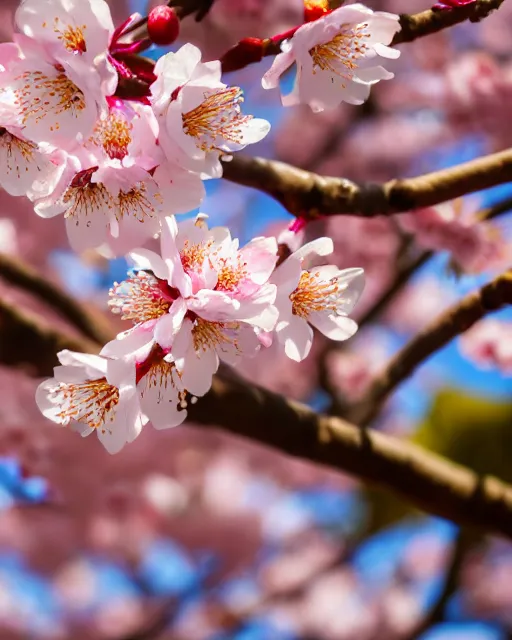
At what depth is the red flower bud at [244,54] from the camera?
3.24ft

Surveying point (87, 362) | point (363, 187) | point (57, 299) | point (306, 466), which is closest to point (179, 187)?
point (87, 362)

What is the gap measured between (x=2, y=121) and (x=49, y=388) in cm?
36

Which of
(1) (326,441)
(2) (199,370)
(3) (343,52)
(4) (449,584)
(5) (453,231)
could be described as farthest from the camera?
(4) (449,584)

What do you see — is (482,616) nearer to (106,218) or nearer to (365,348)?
(365,348)

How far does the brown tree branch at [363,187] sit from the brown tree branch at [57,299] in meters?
0.95

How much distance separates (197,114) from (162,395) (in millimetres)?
366

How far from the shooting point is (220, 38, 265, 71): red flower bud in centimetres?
99

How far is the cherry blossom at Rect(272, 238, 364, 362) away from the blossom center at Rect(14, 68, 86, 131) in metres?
0.34

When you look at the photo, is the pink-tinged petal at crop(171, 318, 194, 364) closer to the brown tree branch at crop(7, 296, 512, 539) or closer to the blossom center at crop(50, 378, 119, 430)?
the blossom center at crop(50, 378, 119, 430)

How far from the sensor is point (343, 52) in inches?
41.8

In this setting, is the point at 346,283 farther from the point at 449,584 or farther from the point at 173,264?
the point at 449,584

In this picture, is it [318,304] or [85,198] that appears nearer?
[85,198]

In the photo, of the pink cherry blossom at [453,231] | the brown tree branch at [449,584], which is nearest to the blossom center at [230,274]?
the pink cherry blossom at [453,231]

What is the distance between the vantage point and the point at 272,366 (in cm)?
464
